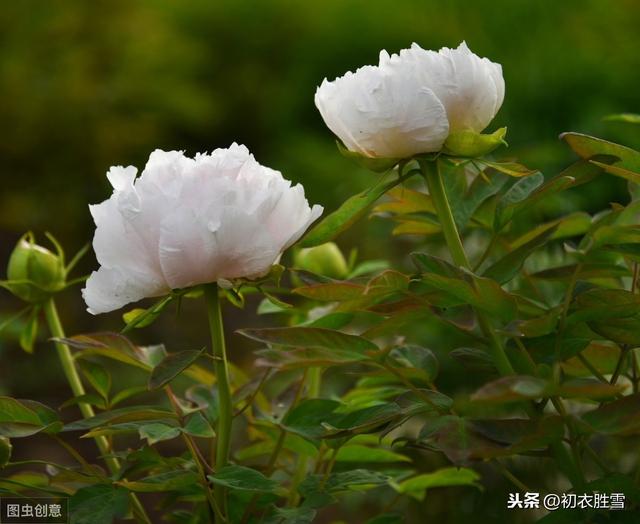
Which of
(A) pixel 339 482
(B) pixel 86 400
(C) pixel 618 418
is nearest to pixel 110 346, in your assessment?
(B) pixel 86 400

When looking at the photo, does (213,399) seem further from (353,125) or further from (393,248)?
(393,248)

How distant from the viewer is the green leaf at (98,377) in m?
0.52

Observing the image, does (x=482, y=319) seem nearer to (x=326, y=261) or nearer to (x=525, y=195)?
(x=525, y=195)

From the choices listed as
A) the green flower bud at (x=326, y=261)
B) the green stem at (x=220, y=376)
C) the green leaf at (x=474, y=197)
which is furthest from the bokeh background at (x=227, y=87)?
the green stem at (x=220, y=376)

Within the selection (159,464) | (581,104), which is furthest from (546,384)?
(581,104)

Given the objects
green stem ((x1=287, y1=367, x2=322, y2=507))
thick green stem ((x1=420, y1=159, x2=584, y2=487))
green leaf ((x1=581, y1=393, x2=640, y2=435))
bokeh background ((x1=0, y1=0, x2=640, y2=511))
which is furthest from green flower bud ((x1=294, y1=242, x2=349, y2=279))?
bokeh background ((x1=0, y1=0, x2=640, y2=511))

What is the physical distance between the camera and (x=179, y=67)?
166 inches

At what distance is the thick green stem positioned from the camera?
43cm

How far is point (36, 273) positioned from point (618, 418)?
0.34m

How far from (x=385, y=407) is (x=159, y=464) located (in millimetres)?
115

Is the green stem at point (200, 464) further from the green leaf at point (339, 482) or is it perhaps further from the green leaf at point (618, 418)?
the green leaf at point (618, 418)

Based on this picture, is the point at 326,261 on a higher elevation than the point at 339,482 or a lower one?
higher

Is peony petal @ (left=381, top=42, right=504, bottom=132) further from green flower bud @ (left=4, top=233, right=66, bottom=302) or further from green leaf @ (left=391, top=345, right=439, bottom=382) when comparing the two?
green flower bud @ (left=4, top=233, right=66, bottom=302)

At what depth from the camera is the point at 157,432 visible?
1.45ft
